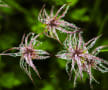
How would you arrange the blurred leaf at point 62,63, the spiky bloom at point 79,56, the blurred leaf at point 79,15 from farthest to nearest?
the blurred leaf at point 79,15, the blurred leaf at point 62,63, the spiky bloom at point 79,56

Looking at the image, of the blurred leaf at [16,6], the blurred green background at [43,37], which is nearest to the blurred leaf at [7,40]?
the blurred green background at [43,37]

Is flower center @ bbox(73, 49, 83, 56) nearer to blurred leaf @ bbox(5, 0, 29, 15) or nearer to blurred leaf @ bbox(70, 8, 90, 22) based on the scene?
blurred leaf @ bbox(70, 8, 90, 22)

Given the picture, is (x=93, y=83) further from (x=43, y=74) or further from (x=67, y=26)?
(x=67, y=26)

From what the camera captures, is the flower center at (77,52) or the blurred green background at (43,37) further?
the blurred green background at (43,37)

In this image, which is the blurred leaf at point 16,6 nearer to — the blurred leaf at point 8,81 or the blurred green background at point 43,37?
the blurred green background at point 43,37

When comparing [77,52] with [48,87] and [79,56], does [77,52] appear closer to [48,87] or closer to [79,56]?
[79,56]

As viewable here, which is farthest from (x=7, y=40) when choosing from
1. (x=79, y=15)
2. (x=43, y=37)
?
(x=79, y=15)

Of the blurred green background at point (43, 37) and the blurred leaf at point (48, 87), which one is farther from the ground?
the blurred green background at point (43, 37)
